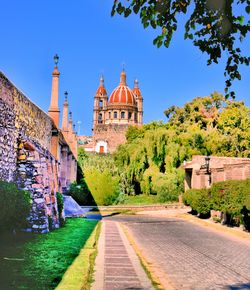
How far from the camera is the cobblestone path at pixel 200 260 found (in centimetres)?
719

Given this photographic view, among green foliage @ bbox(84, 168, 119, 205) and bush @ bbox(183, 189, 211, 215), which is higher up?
green foliage @ bbox(84, 168, 119, 205)

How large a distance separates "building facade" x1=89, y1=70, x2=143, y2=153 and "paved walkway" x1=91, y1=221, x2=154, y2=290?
74.2 m

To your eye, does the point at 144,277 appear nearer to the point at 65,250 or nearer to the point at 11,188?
the point at 65,250

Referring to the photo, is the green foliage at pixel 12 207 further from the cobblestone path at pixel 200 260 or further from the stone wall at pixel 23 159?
the cobblestone path at pixel 200 260

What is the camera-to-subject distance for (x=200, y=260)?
9.51 m

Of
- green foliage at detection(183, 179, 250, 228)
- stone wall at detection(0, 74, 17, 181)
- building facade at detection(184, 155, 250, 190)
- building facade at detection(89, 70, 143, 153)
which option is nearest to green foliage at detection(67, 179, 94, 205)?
building facade at detection(184, 155, 250, 190)

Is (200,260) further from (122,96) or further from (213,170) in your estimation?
(122,96)

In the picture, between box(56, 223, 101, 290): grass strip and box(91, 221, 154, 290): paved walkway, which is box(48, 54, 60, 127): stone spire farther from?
box(56, 223, 101, 290): grass strip

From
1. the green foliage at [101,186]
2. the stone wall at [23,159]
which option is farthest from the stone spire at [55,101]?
the green foliage at [101,186]

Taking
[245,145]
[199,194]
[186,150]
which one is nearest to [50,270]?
[199,194]

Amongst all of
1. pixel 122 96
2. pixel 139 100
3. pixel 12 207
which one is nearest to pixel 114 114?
pixel 122 96

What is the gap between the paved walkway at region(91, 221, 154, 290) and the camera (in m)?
6.46

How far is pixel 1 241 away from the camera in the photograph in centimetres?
998

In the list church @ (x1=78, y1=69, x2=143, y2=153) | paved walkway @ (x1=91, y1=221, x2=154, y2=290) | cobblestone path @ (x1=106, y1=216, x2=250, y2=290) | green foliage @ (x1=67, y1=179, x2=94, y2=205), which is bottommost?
cobblestone path @ (x1=106, y1=216, x2=250, y2=290)
